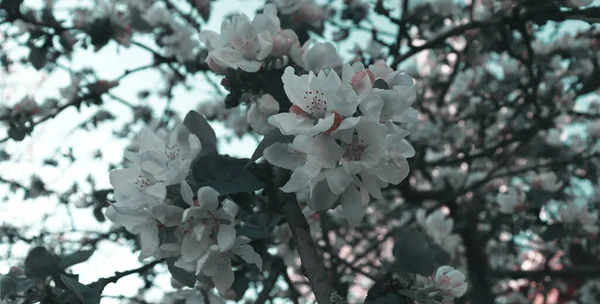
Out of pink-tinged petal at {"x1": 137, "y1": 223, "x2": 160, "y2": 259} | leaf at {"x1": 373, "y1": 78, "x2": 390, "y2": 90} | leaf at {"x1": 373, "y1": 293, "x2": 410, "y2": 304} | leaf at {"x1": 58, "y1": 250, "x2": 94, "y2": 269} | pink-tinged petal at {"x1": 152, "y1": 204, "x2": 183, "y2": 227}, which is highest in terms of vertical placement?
leaf at {"x1": 373, "y1": 78, "x2": 390, "y2": 90}

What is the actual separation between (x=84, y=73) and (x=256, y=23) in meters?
2.22

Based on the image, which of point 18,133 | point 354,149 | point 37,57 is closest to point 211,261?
point 354,149

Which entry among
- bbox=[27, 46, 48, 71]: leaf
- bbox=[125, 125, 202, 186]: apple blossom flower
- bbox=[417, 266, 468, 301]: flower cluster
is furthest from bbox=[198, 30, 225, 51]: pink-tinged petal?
bbox=[27, 46, 48, 71]: leaf

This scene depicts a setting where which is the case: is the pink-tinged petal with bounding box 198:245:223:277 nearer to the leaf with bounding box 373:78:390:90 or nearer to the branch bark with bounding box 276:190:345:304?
the branch bark with bounding box 276:190:345:304

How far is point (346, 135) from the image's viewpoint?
847mm

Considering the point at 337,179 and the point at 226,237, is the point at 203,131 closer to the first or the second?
the point at 226,237

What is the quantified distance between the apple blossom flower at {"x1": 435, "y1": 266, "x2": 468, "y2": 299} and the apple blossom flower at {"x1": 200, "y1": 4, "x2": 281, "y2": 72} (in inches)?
22.8

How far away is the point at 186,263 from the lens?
0.96 m

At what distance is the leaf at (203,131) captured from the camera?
Answer: 1059 millimetres

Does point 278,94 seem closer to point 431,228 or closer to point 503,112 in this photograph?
point 431,228

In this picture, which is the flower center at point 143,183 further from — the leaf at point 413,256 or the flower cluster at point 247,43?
the leaf at point 413,256

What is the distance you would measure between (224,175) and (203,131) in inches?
4.7

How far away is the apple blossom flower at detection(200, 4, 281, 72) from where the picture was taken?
1.12m

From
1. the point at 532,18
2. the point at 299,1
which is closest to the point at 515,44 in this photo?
the point at 532,18
